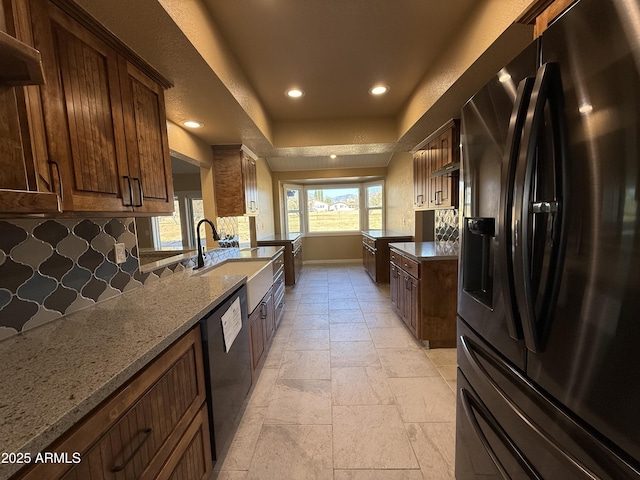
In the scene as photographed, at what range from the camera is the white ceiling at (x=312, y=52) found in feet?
4.52

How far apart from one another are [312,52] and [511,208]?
1999 mm

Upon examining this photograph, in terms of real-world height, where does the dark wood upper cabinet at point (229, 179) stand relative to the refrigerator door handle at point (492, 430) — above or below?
above

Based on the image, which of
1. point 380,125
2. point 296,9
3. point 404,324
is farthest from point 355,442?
point 380,125

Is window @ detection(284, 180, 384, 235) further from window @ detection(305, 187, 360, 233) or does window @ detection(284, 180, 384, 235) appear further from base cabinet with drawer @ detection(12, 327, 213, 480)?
base cabinet with drawer @ detection(12, 327, 213, 480)

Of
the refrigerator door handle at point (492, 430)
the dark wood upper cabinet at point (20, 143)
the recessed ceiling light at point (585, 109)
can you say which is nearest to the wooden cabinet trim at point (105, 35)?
the dark wood upper cabinet at point (20, 143)

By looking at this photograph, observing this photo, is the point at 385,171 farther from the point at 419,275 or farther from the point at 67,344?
the point at 67,344

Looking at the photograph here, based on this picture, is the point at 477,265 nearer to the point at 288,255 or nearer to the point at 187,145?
the point at 187,145

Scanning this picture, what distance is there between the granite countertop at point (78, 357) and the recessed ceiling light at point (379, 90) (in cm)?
241

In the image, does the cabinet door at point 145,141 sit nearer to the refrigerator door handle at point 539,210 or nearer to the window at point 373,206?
the refrigerator door handle at point 539,210

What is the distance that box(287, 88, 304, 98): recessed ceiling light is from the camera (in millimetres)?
2605

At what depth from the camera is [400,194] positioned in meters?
5.17

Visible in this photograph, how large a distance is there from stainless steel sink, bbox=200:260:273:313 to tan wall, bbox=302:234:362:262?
4.08 metres

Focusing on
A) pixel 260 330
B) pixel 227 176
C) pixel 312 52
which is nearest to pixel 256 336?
pixel 260 330

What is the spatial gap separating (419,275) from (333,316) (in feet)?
4.52
